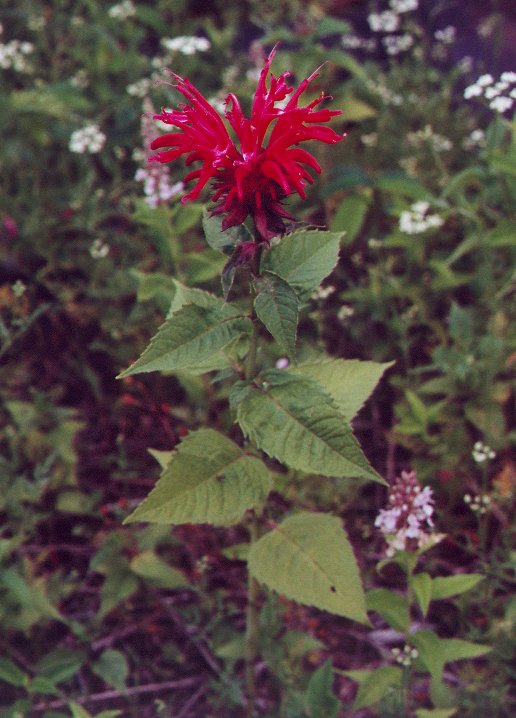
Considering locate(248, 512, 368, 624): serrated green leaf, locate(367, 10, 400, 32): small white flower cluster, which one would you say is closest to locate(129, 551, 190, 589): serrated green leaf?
locate(248, 512, 368, 624): serrated green leaf

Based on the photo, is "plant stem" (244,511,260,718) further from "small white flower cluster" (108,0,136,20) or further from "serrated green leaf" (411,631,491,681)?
"small white flower cluster" (108,0,136,20)

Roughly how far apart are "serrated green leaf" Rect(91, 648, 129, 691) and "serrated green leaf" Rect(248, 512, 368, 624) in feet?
2.24

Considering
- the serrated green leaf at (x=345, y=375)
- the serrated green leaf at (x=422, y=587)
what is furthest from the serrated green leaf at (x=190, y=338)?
the serrated green leaf at (x=422, y=587)

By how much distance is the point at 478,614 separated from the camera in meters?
2.30

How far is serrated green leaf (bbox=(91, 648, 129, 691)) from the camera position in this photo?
2121mm

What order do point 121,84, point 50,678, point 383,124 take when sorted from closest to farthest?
1. point 50,678
2. point 383,124
3. point 121,84

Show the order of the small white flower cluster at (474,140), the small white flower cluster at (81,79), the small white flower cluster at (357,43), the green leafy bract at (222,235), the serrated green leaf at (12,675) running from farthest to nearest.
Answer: the small white flower cluster at (357,43) → the small white flower cluster at (81,79) → the small white flower cluster at (474,140) → the serrated green leaf at (12,675) → the green leafy bract at (222,235)

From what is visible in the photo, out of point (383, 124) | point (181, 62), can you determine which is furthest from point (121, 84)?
point (383, 124)

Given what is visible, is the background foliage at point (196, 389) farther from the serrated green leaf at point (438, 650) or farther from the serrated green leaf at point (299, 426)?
the serrated green leaf at point (299, 426)

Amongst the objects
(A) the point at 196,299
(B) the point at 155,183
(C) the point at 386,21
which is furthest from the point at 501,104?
(C) the point at 386,21

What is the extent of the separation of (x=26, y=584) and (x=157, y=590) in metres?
0.41

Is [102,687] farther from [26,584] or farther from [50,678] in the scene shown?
[26,584]

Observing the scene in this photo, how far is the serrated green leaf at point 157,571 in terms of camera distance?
7.09 feet

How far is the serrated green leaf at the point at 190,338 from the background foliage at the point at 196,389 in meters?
0.24
